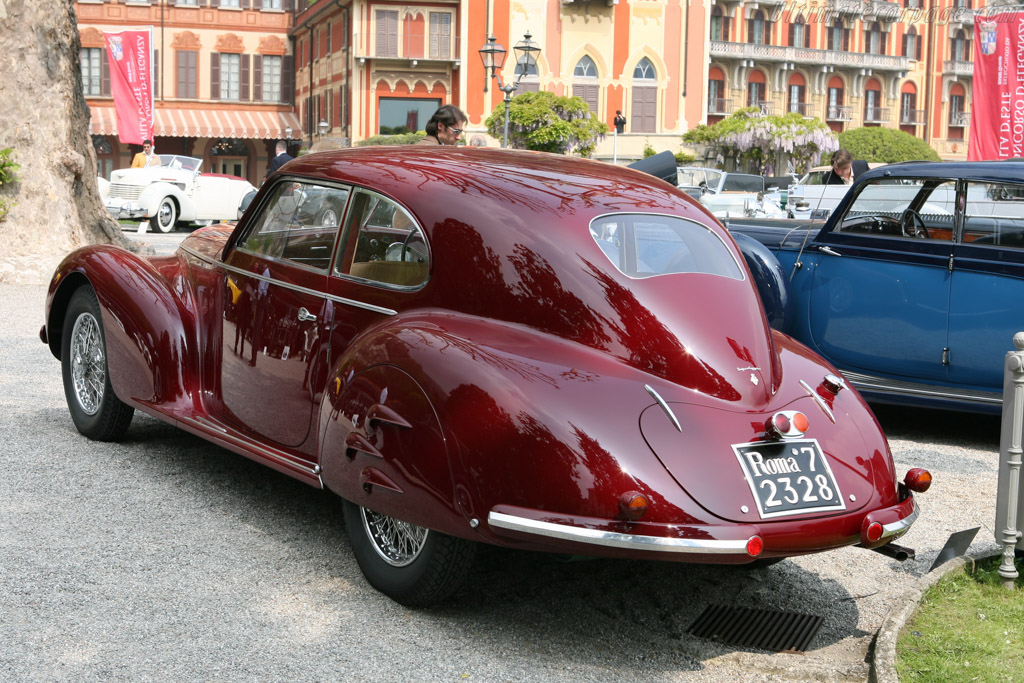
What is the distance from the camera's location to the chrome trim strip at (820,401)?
3.72 m

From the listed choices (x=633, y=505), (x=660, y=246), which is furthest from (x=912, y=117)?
(x=633, y=505)

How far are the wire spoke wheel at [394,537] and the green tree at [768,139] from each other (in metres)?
48.6

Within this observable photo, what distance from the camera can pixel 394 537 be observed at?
12.7ft

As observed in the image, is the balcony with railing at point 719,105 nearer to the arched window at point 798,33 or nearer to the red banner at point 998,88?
the arched window at point 798,33

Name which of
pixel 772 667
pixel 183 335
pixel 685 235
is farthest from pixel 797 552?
pixel 183 335

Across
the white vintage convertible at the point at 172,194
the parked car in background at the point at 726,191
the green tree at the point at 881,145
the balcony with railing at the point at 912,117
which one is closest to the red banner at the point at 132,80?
the white vintage convertible at the point at 172,194

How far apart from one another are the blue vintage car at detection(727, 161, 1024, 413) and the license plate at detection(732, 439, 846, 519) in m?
3.37

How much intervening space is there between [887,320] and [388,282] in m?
3.83

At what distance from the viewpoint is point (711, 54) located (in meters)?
60.6

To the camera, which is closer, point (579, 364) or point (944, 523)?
point (579, 364)

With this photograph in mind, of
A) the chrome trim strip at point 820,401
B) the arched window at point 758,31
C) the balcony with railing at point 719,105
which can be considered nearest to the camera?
the chrome trim strip at point 820,401

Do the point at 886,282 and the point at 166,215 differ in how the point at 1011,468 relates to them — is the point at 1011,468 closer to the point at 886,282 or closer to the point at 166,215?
the point at 886,282

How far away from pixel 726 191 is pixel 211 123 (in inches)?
1328

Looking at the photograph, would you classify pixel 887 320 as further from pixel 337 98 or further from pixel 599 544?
pixel 337 98
